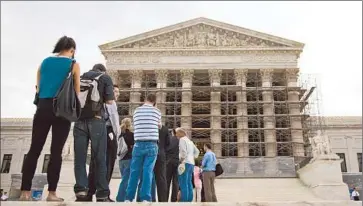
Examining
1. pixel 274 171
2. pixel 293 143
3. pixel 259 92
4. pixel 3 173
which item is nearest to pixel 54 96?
pixel 274 171

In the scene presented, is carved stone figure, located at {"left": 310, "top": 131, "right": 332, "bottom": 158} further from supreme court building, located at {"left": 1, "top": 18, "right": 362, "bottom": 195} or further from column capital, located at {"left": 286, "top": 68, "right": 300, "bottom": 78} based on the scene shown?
column capital, located at {"left": 286, "top": 68, "right": 300, "bottom": 78}

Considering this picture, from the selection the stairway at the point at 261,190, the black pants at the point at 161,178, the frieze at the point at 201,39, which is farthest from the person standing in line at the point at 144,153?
the frieze at the point at 201,39

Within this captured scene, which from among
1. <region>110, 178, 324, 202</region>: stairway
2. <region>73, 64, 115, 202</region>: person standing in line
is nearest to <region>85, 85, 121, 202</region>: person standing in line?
<region>73, 64, 115, 202</region>: person standing in line

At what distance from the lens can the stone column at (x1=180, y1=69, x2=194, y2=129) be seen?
3328 centimetres

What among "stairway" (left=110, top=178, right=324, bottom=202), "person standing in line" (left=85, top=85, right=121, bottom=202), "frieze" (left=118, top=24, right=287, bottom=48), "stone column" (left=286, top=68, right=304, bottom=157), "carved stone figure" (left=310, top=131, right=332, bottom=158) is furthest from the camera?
"frieze" (left=118, top=24, right=287, bottom=48)

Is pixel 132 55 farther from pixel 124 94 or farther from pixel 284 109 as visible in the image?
pixel 284 109

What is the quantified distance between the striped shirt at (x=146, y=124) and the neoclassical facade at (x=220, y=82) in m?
25.9

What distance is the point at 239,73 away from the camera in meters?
35.7

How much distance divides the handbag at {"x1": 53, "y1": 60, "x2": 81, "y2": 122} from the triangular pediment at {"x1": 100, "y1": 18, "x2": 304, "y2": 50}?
3229 centimetres

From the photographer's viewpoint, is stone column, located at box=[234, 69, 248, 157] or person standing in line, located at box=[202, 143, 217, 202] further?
stone column, located at box=[234, 69, 248, 157]

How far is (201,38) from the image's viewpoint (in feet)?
122

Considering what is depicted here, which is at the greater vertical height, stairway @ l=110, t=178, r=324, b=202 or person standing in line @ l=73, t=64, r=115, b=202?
person standing in line @ l=73, t=64, r=115, b=202

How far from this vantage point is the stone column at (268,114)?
104 ft

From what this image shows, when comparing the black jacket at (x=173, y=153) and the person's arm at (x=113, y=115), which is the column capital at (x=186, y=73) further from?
the person's arm at (x=113, y=115)
